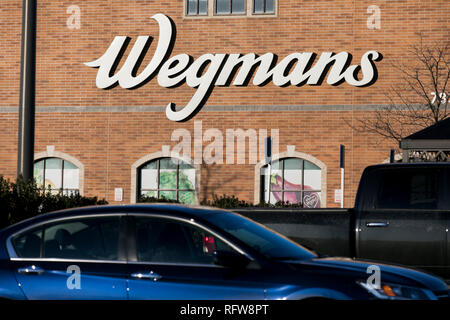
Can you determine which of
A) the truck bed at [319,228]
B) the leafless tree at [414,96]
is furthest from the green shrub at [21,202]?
the leafless tree at [414,96]

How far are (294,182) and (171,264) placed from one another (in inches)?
890

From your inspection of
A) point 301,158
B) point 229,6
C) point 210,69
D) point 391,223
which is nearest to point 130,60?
point 210,69

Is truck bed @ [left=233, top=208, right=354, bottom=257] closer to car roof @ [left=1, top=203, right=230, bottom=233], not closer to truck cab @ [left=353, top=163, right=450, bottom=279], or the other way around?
truck cab @ [left=353, top=163, right=450, bottom=279]

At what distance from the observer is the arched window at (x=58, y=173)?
30.7 m

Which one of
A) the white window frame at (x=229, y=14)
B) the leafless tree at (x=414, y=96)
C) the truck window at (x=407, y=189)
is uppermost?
the white window frame at (x=229, y=14)

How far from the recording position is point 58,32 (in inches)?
1225

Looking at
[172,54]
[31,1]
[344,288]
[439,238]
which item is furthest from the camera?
[172,54]

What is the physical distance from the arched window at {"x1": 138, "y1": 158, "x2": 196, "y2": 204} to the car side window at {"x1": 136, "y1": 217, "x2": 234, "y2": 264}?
22814mm

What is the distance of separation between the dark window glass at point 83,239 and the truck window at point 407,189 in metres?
3.88

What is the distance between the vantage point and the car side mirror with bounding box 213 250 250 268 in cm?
679

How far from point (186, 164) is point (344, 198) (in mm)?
5845

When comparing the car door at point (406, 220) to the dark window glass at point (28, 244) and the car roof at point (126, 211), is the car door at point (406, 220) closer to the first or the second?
the car roof at point (126, 211)

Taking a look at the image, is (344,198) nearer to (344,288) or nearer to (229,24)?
(229,24)

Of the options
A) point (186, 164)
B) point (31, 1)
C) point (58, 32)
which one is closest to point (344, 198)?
point (186, 164)
